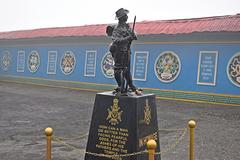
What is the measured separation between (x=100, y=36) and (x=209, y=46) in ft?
19.5

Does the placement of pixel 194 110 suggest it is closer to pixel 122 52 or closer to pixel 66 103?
pixel 66 103

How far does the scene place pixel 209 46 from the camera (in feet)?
46.2

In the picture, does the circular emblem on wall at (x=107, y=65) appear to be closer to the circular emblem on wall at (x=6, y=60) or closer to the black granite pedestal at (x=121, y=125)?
the circular emblem on wall at (x=6, y=60)

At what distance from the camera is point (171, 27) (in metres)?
15.1

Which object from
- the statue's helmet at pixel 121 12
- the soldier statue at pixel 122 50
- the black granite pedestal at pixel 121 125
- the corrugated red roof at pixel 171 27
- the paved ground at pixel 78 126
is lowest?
the paved ground at pixel 78 126

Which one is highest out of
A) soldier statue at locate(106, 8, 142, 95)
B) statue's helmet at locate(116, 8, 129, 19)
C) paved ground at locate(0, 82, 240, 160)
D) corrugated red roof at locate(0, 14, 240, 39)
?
corrugated red roof at locate(0, 14, 240, 39)

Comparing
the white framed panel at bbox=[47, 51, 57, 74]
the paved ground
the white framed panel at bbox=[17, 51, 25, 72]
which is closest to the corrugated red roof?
the white framed panel at bbox=[47, 51, 57, 74]

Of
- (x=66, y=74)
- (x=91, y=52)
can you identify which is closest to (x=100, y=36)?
(x=91, y=52)

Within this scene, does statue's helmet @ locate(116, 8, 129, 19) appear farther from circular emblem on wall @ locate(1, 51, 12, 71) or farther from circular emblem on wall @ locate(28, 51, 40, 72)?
circular emblem on wall @ locate(1, 51, 12, 71)

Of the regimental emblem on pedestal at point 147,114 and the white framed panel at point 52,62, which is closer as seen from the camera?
the regimental emblem on pedestal at point 147,114

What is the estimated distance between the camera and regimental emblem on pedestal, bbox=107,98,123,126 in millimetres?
5043

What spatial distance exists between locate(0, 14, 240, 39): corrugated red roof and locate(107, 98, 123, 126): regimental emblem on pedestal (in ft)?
30.1

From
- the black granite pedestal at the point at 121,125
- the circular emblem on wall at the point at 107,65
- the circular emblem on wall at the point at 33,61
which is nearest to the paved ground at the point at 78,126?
the black granite pedestal at the point at 121,125

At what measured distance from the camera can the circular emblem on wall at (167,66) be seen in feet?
49.2
